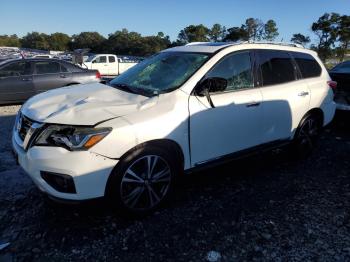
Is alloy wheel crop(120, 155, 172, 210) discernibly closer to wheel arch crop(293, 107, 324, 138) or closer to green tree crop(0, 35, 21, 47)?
wheel arch crop(293, 107, 324, 138)

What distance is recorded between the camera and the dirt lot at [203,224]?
2.84 m

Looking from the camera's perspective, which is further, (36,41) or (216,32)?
(36,41)

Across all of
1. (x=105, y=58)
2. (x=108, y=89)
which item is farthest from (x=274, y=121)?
(x=105, y=58)

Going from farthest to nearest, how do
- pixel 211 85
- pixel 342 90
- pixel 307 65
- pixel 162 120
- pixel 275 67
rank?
pixel 342 90 < pixel 307 65 < pixel 275 67 < pixel 211 85 < pixel 162 120

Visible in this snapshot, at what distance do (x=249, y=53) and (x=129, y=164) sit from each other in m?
2.15

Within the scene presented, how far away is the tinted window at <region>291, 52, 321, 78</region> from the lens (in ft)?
15.5

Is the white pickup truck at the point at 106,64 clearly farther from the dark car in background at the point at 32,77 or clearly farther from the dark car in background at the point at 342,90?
the dark car in background at the point at 342,90

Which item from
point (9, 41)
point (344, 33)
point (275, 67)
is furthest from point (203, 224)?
point (9, 41)

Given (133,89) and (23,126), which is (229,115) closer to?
(133,89)

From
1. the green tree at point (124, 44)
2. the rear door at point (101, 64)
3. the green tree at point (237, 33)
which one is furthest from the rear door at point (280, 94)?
the green tree at point (124, 44)

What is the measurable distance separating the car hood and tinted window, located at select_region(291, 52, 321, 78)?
2.55 m

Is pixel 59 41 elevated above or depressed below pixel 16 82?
above

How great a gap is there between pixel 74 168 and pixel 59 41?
77.3 meters

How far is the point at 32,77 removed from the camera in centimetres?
922
